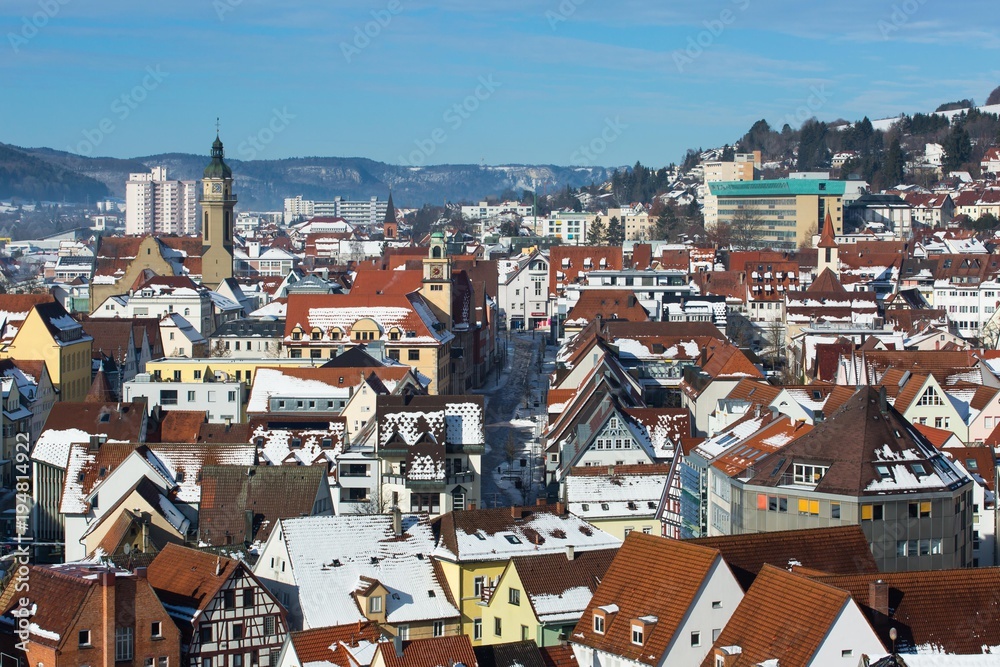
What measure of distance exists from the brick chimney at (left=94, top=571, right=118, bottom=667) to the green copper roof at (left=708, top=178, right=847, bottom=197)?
125m

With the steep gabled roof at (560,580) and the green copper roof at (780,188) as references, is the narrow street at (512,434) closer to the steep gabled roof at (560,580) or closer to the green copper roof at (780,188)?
the steep gabled roof at (560,580)

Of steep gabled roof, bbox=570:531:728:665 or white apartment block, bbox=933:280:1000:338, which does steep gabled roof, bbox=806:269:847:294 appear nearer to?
white apartment block, bbox=933:280:1000:338

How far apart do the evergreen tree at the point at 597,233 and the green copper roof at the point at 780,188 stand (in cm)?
1165

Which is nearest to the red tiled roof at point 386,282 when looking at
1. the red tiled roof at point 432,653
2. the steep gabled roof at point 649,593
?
the steep gabled roof at point 649,593

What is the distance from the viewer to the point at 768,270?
342ft

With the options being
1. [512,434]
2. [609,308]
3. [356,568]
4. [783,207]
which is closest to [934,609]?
[356,568]

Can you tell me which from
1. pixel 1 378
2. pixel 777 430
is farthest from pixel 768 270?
pixel 777 430

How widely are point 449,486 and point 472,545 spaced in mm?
12875

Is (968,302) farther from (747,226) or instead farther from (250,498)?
(250,498)

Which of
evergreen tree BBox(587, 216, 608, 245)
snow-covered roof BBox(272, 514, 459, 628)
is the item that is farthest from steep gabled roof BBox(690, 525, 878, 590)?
evergreen tree BBox(587, 216, 608, 245)

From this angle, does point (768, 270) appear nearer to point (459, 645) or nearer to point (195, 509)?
Answer: point (195, 509)

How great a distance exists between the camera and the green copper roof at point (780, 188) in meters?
150

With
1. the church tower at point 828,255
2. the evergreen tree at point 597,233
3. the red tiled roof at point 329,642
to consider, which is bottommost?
the red tiled roof at point 329,642

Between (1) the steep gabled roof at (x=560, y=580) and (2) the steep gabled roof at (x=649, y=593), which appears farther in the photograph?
(1) the steep gabled roof at (x=560, y=580)
